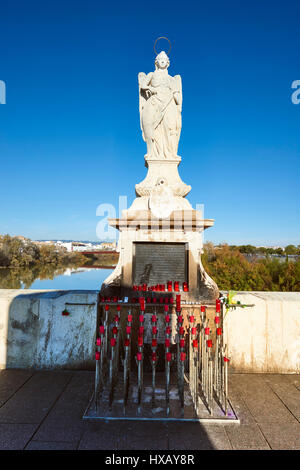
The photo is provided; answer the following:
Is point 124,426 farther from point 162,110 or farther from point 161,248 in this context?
point 162,110

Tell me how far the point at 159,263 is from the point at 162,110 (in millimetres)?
3339

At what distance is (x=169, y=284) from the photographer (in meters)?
5.14

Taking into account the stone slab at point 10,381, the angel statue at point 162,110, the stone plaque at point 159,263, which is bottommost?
the stone slab at point 10,381

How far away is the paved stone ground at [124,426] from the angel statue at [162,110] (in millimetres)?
4637

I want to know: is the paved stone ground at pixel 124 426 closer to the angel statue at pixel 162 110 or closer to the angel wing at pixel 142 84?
the angel statue at pixel 162 110

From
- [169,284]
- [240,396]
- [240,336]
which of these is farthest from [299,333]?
[169,284]

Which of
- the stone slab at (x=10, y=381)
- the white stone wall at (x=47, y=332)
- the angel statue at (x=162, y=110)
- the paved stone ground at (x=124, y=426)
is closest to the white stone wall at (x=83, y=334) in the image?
the white stone wall at (x=47, y=332)

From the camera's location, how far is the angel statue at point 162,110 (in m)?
6.07

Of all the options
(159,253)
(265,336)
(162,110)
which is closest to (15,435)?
(159,253)

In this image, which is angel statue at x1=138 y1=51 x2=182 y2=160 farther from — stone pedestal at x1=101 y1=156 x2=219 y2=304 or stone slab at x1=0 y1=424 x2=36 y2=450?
stone slab at x1=0 y1=424 x2=36 y2=450

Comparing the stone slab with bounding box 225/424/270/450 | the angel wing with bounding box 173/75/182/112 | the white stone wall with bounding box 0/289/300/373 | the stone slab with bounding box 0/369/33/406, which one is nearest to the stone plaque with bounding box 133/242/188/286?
the white stone wall with bounding box 0/289/300/373

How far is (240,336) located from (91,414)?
2.81m

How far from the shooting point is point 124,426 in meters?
3.19
